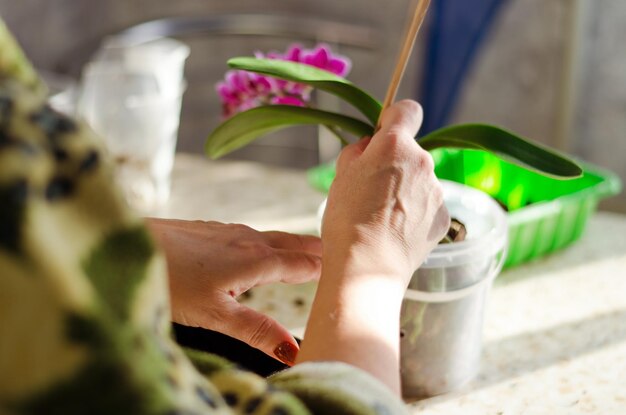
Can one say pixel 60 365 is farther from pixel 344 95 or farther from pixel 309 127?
pixel 309 127

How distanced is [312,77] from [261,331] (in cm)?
27

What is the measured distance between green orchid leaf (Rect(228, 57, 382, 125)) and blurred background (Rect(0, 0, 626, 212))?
1224 millimetres

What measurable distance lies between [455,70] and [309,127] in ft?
2.03

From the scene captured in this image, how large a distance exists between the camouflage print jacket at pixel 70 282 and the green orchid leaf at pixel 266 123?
438 millimetres

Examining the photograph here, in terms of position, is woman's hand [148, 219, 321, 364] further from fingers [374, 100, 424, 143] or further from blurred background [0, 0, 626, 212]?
blurred background [0, 0, 626, 212]

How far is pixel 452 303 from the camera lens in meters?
0.72

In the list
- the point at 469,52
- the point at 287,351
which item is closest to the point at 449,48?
the point at 469,52

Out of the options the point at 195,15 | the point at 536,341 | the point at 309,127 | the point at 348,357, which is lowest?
the point at 309,127

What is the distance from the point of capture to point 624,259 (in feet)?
3.45

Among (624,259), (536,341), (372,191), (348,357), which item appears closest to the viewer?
(348,357)

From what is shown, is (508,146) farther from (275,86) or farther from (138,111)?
(138,111)

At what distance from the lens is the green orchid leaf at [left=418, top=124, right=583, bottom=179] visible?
2.18 ft

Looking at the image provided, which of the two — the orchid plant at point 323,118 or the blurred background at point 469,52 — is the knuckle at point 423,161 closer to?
the orchid plant at point 323,118

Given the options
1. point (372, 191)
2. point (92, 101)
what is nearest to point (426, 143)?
point (372, 191)
